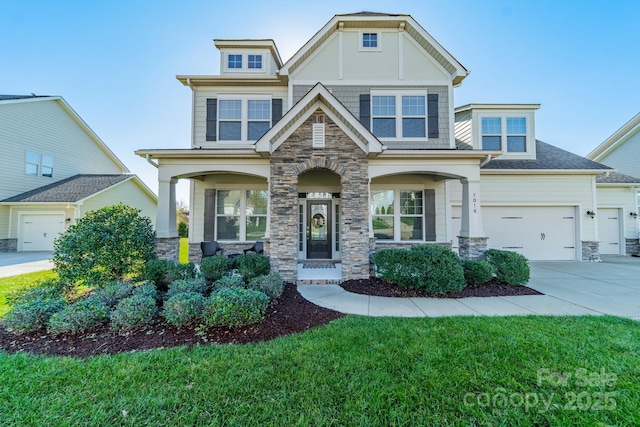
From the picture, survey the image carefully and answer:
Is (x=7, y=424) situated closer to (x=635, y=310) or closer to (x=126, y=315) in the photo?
(x=126, y=315)

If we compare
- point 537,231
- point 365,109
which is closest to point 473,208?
point 365,109

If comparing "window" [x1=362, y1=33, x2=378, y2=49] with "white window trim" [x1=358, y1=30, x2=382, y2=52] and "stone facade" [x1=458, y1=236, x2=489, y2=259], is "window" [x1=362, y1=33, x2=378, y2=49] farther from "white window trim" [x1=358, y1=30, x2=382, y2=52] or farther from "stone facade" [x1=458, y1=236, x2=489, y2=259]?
"stone facade" [x1=458, y1=236, x2=489, y2=259]

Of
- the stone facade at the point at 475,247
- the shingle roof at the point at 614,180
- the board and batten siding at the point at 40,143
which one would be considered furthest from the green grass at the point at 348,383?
the board and batten siding at the point at 40,143

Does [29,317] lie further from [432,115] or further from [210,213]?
[432,115]

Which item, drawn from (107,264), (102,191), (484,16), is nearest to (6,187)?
(102,191)

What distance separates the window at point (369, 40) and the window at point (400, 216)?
18.2 ft

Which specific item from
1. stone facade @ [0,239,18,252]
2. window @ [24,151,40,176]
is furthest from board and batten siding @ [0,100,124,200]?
stone facade @ [0,239,18,252]

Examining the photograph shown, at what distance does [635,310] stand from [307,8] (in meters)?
13.2

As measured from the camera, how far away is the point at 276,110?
9938mm

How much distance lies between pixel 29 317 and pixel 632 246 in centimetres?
2110

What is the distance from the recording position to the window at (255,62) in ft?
34.3

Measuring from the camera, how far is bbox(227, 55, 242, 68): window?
1041cm

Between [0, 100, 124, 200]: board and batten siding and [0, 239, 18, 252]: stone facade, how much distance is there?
2.36 m

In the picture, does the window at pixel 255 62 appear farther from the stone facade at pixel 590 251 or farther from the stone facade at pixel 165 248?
the stone facade at pixel 590 251
